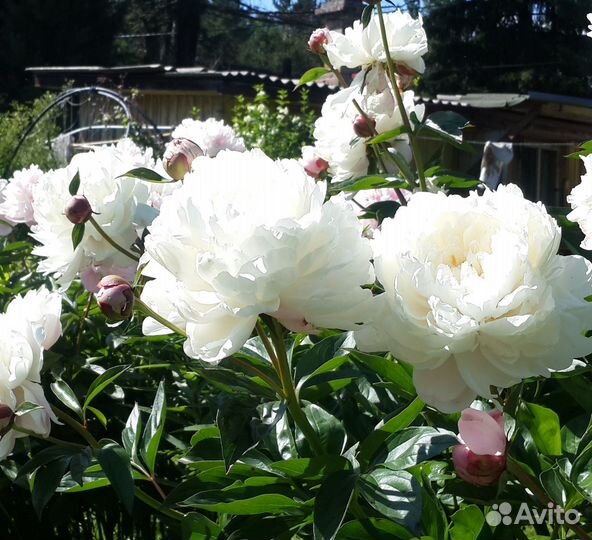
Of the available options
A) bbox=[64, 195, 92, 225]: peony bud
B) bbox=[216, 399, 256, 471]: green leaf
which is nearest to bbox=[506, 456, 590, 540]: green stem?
bbox=[216, 399, 256, 471]: green leaf

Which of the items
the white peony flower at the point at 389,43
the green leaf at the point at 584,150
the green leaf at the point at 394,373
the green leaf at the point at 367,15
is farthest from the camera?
the white peony flower at the point at 389,43

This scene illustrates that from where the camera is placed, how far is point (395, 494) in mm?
736

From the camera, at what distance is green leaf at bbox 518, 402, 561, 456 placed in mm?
833

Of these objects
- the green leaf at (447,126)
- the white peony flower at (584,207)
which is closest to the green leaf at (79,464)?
the white peony flower at (584,207)

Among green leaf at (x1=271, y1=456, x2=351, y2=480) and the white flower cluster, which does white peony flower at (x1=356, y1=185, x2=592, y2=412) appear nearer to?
green leaf at (x1=271, y1=456, x2=351, y2=480)

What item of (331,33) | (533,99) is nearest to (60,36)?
(533,99)

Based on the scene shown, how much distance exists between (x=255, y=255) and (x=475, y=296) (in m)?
0.15

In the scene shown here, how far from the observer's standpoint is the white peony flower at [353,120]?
4.42 feet

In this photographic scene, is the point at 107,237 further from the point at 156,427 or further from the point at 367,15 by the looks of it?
the point at 367,15

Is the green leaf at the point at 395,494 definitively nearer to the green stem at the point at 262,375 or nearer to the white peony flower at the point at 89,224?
the green stem at the point at 262,375

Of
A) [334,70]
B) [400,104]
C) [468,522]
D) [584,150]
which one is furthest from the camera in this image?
[334,70]

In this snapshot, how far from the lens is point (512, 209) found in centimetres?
66

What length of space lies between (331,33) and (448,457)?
29.5 inches

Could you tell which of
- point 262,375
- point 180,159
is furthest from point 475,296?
point 180,159
